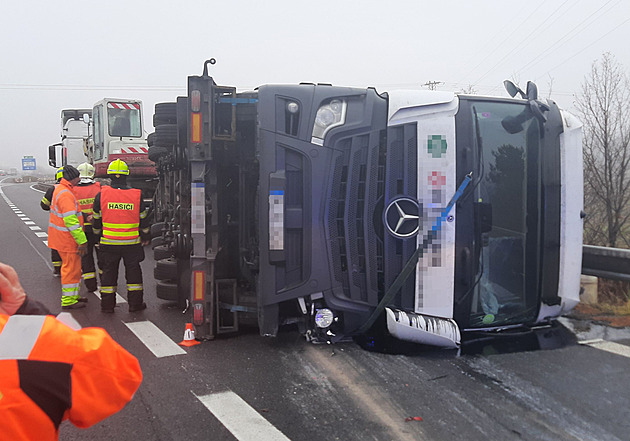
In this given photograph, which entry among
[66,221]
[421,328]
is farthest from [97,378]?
[66,221]

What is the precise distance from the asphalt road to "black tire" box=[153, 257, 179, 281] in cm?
77

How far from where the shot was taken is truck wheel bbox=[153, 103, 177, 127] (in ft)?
15.3

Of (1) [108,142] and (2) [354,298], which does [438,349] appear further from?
(1) [108,142]

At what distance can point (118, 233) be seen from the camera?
209 inches

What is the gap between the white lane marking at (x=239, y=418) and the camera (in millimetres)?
2588

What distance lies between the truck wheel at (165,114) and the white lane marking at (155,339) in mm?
2004

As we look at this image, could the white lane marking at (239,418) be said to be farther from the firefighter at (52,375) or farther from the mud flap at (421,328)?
the firefighter at (52,375)

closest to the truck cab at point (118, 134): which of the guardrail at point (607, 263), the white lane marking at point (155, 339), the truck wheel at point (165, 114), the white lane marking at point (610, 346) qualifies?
the truck wheel at point (165, 114)

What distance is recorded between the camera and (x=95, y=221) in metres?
5.41

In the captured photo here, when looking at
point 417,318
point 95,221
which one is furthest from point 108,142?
point 417,318

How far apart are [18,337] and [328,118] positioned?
276 cm

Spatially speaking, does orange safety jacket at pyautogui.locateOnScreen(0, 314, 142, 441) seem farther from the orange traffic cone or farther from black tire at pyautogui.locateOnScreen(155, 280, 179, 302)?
black tire at pyautogui.locateOnScreen(155, 280, 179, 302)

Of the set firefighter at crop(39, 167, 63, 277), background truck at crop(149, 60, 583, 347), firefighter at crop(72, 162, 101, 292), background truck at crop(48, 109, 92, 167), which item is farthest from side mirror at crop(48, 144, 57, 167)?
background truck at crop(149, 60, 583, 347)

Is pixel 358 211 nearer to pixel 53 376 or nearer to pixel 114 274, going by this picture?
pixel 53 376
